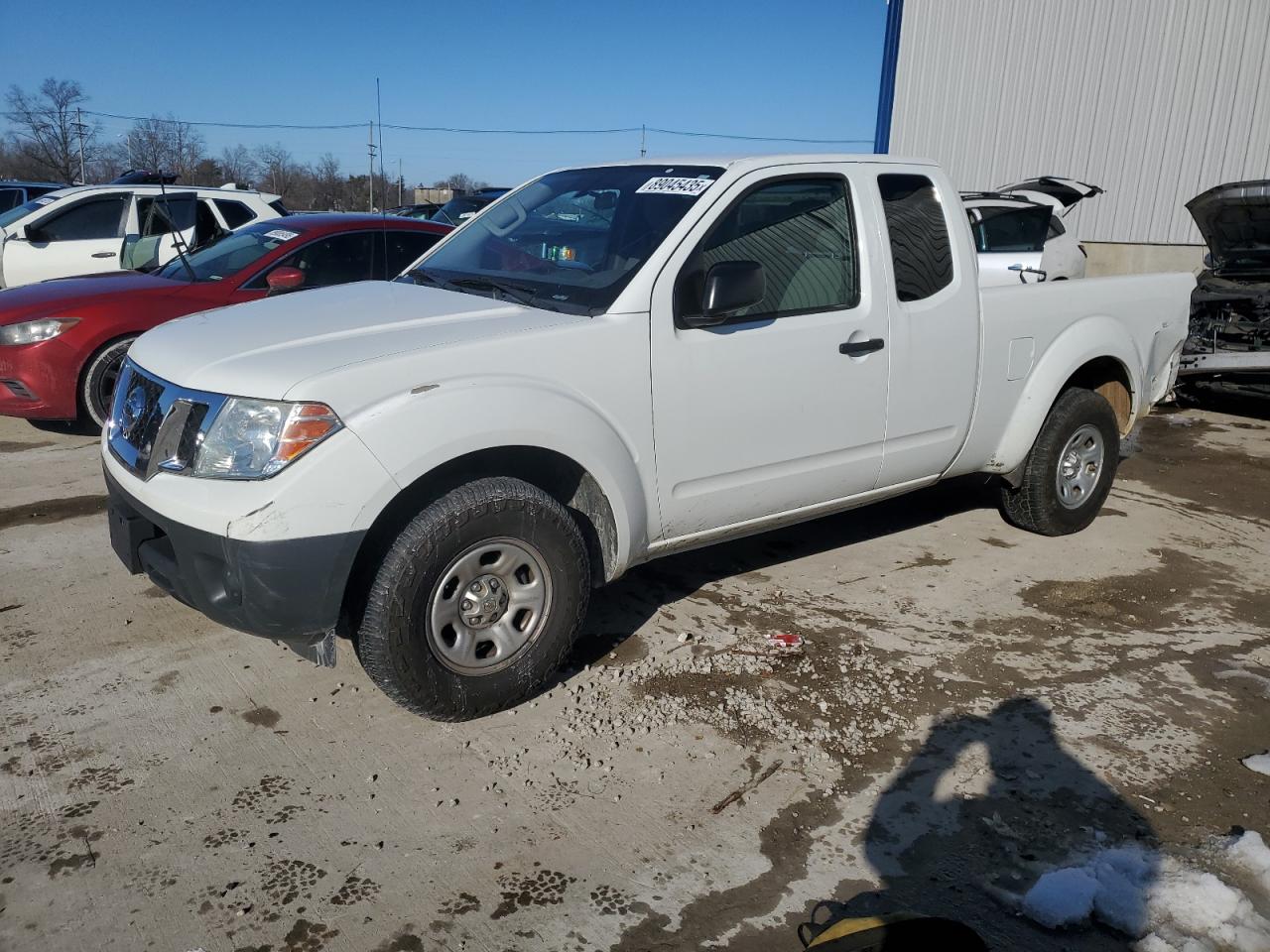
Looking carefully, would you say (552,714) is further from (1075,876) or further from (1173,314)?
(1173,314)

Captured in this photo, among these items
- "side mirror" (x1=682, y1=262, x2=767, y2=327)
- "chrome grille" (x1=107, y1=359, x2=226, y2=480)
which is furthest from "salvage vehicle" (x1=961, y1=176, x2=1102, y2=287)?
"chrome grille" (x1=107, y1=359, x2=226, y2=480)

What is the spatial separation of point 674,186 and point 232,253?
4616 millimetres

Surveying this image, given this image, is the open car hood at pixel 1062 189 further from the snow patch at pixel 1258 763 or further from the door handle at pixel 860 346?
the snow patch at pixel 1258 763

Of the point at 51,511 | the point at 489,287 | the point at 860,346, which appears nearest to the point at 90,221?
the point at 51,511

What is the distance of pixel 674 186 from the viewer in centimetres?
400

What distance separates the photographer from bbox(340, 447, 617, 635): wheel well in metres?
3.27

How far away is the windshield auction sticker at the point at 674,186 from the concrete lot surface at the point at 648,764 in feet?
5.87

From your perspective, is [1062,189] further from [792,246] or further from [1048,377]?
[792,246]

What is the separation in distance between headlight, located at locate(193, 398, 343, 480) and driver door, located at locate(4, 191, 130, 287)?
9.11m

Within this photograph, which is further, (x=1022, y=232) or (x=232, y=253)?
(x=1022, y=232)

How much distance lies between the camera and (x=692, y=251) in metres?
3.74

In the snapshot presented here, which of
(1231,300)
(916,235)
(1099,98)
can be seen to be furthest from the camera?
(1099,98)

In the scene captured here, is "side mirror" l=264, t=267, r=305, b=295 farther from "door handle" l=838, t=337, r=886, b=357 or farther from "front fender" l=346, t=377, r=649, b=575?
"door handle" l=838, t=337, r=886, b=357

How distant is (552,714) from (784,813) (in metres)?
0.93
